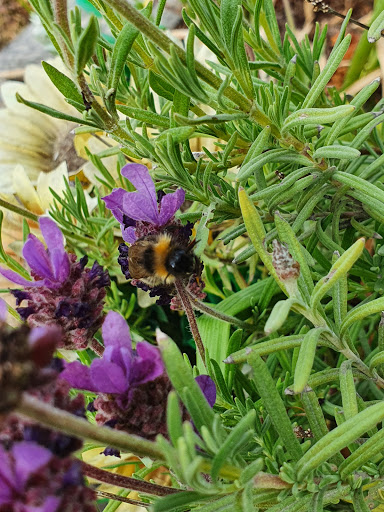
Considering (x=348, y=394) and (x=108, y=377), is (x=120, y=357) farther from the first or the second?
(x=348, y=394)

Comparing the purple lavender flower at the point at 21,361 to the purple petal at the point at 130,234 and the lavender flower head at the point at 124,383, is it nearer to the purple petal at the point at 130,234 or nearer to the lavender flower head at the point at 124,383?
the lavender flower head at the point at 124,383

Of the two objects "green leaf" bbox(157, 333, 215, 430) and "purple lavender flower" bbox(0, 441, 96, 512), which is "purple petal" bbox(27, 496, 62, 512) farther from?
"green leaf" bbox(157, 333, 215, 430)

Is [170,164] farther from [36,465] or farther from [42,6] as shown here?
[36,465]

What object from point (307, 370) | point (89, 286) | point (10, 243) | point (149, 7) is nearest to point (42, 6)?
point (149, 7)

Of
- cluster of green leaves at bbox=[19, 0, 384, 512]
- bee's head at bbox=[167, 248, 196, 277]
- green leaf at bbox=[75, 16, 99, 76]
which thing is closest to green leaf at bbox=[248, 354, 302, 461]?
cluster of green leaves at bbox=[19, 0, 384, 512]

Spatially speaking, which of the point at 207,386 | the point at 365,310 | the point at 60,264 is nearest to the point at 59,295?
the point at 60,264

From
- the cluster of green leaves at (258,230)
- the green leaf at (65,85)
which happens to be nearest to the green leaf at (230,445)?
the cluster of green leaves at (258,230)
